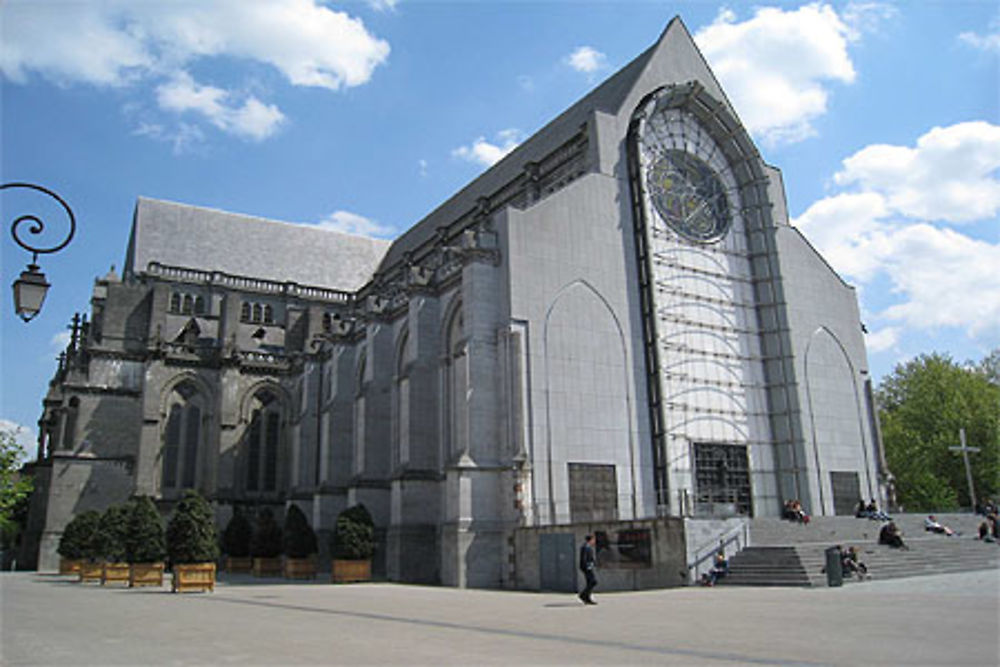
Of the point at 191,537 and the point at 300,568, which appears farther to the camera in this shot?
the point at 300,568

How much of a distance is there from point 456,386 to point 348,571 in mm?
8185

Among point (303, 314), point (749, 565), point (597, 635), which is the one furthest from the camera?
point (303, 314)

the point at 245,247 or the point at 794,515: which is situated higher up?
the point at 245,247

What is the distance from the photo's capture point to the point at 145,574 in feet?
86.3

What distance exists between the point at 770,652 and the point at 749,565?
1358cm

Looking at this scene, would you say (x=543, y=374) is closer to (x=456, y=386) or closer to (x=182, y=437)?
(x=456, y=386)

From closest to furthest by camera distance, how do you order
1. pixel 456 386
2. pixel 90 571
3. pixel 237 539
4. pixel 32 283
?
pixel 32 283 → pixel 456 386 → pixel 90 571 → pixel 237 539

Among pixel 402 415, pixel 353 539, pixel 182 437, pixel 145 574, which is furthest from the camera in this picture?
pixel 182 437

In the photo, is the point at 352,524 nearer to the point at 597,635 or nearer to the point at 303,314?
the point at 597,635

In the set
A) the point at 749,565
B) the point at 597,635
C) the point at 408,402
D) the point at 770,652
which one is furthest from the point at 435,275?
the point at 770,652

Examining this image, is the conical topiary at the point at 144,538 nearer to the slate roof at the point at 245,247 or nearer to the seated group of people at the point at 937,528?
the seated group of people at the point at 937,528

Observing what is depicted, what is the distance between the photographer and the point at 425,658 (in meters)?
8.80

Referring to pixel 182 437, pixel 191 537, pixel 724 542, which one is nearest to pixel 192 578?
pixel 191 537

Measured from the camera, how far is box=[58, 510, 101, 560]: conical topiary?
3538 centimetres
